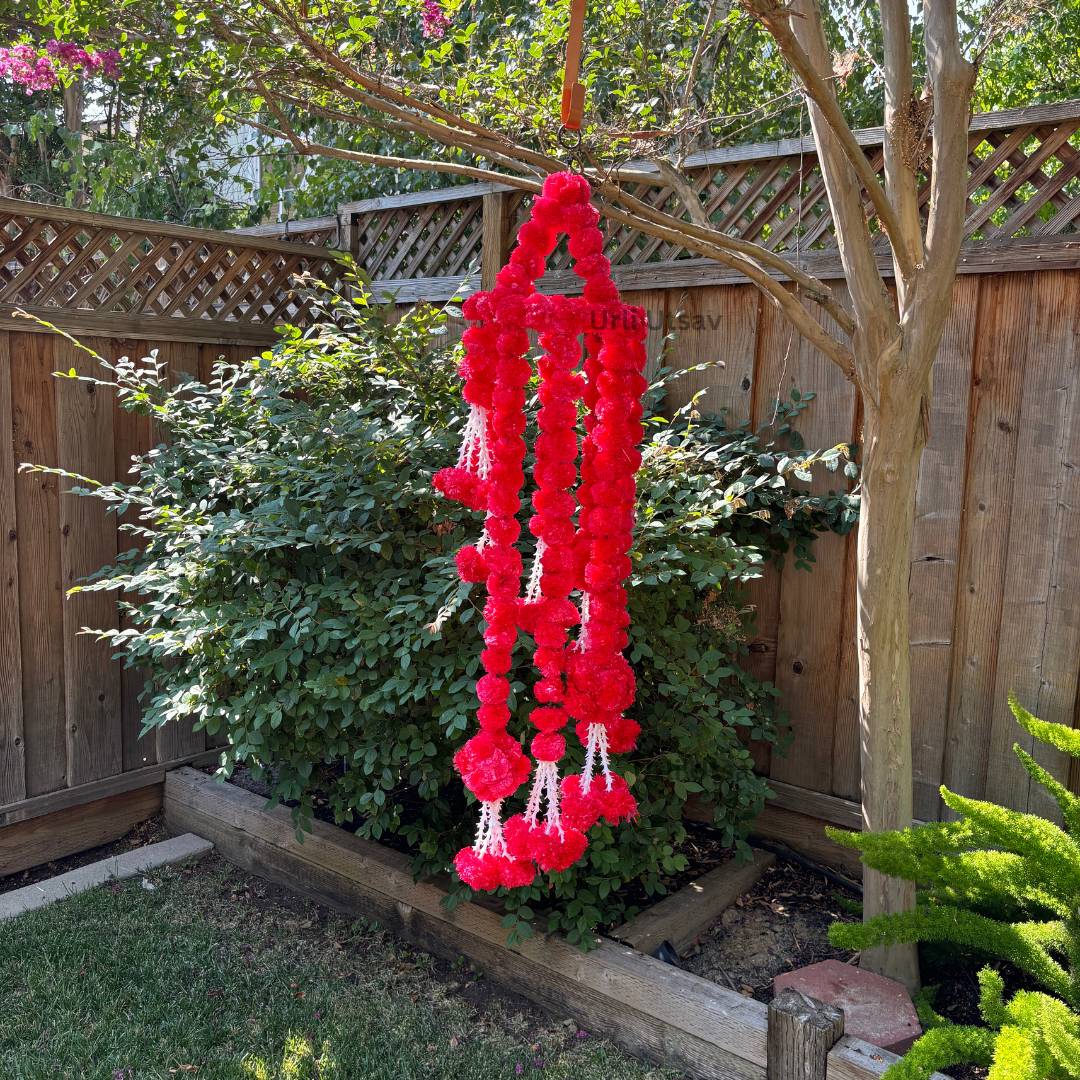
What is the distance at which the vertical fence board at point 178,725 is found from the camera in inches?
145

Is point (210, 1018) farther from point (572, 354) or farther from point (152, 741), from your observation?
point (572, 354)

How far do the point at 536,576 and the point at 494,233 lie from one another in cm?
215

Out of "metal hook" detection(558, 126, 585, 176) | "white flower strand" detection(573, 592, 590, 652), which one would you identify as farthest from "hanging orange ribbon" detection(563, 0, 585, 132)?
"white flower strand" detection(573, 592, 590, 652)

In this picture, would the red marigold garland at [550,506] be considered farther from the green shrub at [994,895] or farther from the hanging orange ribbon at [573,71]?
the green shrub at [994,895]

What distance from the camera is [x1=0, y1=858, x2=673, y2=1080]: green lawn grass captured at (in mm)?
2289

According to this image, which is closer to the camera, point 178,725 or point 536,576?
point 536,576

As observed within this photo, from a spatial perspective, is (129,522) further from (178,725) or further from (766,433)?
(766,433)

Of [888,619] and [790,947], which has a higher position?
[888,619]

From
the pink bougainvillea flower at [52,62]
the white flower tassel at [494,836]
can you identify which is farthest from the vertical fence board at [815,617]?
the pink bougainvillea flower at [52,62]

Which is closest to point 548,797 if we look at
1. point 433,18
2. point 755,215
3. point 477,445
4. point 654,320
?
point 477,445

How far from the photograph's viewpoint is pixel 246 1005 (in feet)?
8.36

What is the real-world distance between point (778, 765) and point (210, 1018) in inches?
69.9

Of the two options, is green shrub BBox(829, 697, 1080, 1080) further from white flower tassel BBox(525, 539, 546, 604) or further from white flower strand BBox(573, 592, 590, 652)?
white flower tassel BBox(525, 539, 546, 604)

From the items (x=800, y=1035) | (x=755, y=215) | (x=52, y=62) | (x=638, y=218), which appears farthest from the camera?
(x=52, y=62)
